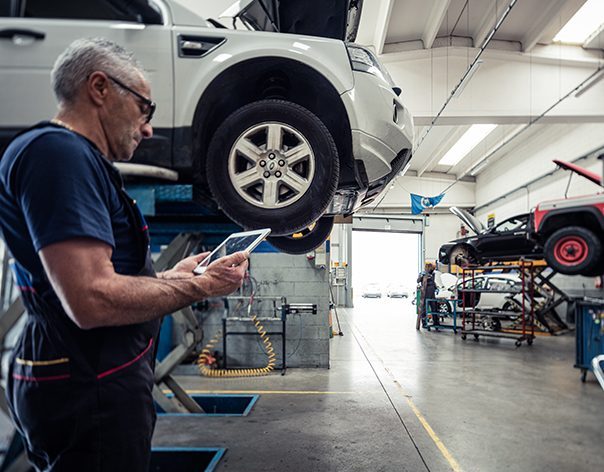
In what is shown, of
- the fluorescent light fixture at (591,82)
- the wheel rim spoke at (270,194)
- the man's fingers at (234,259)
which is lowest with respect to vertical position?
the man's fingers at (234,259)

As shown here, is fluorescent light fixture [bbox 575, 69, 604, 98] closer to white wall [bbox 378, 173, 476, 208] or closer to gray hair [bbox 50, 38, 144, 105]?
white wall [bbox 378, 173, 476, 208]

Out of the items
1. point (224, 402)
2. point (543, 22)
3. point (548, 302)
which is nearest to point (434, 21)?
point (543, 22)

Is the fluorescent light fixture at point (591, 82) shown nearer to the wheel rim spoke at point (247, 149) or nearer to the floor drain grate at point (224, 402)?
the floor drain grate at point (224, 402)

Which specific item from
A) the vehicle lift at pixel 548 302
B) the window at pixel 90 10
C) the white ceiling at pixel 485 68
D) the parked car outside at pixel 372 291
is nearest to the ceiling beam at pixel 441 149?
the white ceiling at pixel 485 68

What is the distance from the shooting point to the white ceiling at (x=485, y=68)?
4594mm

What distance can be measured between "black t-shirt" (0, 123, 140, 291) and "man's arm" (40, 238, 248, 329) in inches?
0.9

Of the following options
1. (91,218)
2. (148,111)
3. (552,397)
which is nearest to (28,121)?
(148,111)

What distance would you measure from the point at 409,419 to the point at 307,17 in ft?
11.2

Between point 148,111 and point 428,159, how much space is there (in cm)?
312

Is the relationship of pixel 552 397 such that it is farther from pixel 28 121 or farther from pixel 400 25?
pixel 28 121

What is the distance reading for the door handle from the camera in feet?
5.65

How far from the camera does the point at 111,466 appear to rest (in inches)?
31.4

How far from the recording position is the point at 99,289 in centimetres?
68

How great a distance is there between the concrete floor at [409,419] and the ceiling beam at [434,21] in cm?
299
